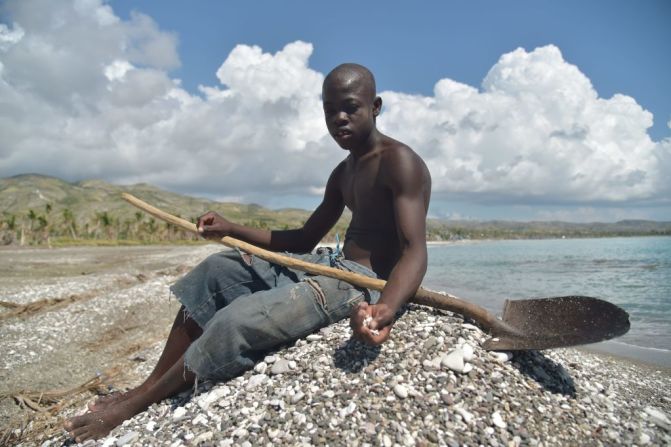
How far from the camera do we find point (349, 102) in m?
3.46

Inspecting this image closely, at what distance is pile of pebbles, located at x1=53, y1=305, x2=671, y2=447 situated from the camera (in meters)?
2.56

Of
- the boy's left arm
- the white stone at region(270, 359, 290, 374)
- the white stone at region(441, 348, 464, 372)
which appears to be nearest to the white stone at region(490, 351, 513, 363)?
the white stone at region(441, 348, 464, 372)

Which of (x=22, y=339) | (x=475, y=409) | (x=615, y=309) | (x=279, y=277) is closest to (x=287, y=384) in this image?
(x=279, y=277)

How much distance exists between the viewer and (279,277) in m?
3.69

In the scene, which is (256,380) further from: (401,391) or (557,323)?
(557,323)

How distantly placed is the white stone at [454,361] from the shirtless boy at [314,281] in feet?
1.59

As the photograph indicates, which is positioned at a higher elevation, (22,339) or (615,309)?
(615,309)

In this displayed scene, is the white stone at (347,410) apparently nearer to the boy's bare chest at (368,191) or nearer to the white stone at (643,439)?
the boy's bare chest at (368,191)

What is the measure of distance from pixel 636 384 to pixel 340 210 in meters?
3.91

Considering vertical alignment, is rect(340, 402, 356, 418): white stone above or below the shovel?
below

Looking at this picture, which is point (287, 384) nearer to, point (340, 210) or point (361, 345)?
point (361, 345)

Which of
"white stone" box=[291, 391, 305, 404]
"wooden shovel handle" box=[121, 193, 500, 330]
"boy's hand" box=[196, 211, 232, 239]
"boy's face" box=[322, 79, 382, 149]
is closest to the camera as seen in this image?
"white stone" box=[291, 391, 305, 404]

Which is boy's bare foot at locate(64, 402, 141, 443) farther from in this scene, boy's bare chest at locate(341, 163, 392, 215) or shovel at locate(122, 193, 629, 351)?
boy's bare chest at locate(341, 163, 392, 215)

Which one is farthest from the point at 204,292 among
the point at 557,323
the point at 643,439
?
the point at 643,439
